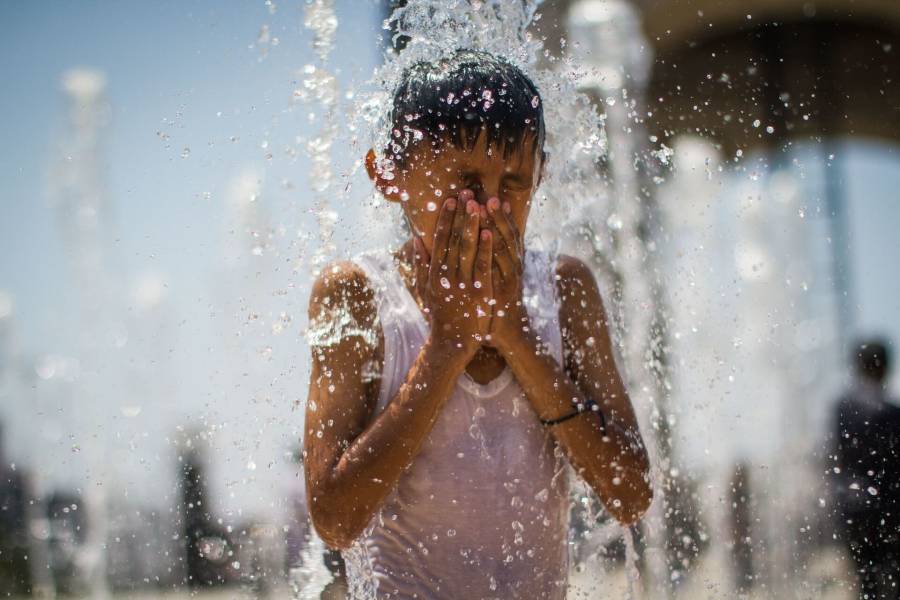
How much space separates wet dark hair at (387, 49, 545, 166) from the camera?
1.59m

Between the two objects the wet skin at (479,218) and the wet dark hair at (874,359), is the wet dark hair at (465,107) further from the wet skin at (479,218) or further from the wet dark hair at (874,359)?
the wet dark hair at (874,359)

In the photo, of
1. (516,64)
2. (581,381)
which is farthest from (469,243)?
(516,64)

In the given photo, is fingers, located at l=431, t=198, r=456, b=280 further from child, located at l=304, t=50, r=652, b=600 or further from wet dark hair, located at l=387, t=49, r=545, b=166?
wet dark hair, located at l=387, t=49, r=545, b=166

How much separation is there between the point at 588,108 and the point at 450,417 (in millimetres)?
832

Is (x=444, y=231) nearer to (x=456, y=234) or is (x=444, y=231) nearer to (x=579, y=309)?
(x=456, y=234)

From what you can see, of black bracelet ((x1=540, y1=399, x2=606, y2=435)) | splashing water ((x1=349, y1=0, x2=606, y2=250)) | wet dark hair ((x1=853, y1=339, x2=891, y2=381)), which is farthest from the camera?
wet dark hair ((x1=853, y1=339, x2=891, y2=381))

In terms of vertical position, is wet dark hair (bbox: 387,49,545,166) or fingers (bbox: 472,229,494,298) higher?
wet dark hair (bbox: 387,49,545,166)

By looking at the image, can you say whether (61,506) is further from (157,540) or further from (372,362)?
(372,362)

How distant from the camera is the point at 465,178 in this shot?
1592 mm

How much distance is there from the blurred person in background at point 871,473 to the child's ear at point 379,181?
4.44 m

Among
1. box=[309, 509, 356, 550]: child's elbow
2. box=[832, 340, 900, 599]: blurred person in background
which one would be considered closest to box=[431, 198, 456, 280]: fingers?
box=[309, 509, 356, 550]: child's elbow

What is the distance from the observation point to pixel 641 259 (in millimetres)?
6238

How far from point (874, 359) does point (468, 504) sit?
500 cm

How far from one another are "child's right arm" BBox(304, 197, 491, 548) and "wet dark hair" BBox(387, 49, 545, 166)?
0.51 ft
